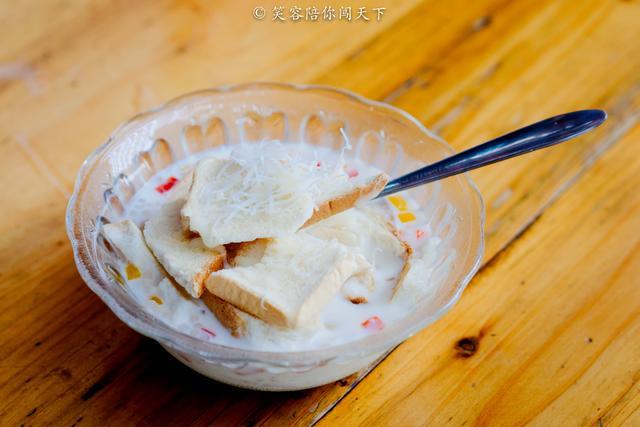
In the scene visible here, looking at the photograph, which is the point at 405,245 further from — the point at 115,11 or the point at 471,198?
the point at 115,11

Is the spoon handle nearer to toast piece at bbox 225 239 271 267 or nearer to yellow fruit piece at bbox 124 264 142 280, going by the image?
toast piece at bbox 225 239 271 267

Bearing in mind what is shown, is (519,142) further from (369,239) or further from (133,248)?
(133,248)

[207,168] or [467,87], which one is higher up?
[207,168]

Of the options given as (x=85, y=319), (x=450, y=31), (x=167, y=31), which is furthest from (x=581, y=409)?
(x=167, y=31)
